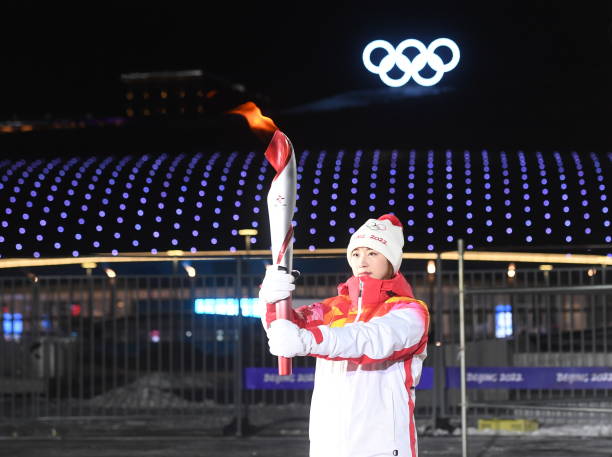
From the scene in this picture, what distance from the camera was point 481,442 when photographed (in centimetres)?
1280

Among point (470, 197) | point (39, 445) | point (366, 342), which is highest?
point (470, 197)

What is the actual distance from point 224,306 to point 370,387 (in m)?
9.23

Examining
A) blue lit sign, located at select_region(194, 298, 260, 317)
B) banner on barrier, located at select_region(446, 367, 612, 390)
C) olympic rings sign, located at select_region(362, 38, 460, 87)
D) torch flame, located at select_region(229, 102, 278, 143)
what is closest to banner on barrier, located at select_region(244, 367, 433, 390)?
banner on barrier, located at select_region(446, 367, 612, 390)

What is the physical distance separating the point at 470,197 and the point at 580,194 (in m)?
2.56

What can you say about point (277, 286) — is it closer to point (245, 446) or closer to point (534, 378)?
point (245, 446)

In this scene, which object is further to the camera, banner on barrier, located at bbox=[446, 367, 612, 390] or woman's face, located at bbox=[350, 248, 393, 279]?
banner on barrier, located at bbox=[446, 367, 612, 390]

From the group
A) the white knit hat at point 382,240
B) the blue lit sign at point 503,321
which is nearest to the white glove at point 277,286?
the white knit hat at point 382,240

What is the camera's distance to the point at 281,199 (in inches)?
171

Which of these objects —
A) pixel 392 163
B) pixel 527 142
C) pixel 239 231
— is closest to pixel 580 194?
pixel 392 163

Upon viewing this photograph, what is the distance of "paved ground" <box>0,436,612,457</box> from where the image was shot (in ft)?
39.6

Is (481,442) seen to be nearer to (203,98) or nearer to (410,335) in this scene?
(410,335)

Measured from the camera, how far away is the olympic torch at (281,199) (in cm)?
434

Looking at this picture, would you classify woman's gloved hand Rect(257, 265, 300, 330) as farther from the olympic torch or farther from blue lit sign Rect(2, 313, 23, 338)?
blue lit sign Rect(2, 313, 23, 338)

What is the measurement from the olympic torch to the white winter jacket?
32cm
